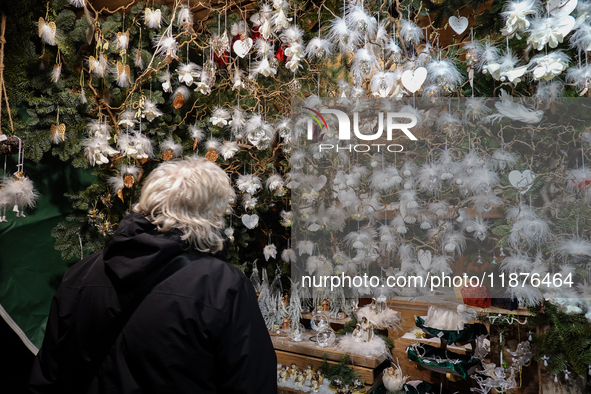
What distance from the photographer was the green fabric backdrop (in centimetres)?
240

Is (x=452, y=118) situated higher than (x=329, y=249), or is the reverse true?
(x=452, y=118)

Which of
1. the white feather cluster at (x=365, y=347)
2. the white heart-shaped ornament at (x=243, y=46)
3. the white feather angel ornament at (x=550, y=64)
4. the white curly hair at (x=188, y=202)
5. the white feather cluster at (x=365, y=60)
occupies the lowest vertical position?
the white feather cluster at (x=365, y=347)

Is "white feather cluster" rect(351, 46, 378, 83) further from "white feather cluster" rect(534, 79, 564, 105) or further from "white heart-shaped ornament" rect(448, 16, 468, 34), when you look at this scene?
"white feather cluster" rect(534, 79, 564, 105)

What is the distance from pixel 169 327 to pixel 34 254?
1761 mm

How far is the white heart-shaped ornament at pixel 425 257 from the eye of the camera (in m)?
2.17

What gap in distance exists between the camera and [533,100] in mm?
1976

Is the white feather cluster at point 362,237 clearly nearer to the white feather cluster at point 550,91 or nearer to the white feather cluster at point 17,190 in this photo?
the white feather cluster at point 550,91

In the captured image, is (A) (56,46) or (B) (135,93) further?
(B) (135,93)

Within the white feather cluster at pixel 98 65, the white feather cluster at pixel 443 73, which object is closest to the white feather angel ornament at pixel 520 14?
the white feather cluster at pixel 443 73

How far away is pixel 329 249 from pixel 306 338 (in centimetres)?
65

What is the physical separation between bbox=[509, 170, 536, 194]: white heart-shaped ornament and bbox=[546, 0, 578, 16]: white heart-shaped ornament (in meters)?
0.73

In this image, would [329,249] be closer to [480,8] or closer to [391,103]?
[391,103]

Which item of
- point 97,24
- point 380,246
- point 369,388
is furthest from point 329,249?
point 97,24

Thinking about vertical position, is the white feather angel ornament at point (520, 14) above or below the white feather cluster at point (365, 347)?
above
